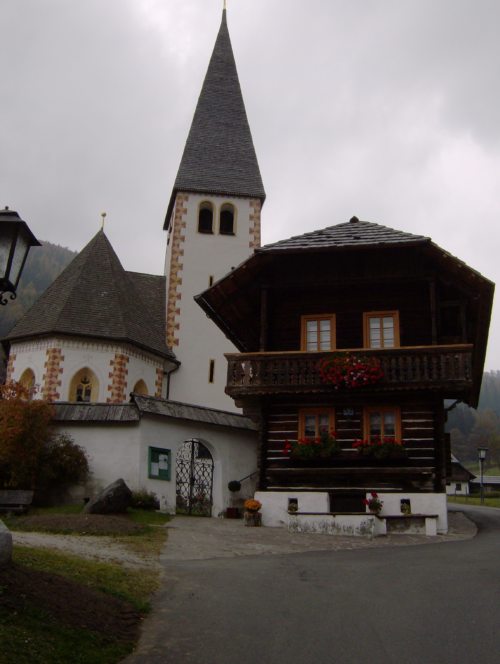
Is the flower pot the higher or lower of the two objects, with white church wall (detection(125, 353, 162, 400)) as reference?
lower

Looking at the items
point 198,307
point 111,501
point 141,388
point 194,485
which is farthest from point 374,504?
point 198,307

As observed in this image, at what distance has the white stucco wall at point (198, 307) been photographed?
36.2 meters

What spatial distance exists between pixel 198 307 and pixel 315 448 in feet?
59.6

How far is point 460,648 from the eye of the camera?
8.23 metres

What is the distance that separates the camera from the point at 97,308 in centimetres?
3334

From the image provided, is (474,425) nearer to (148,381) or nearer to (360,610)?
(148,381)

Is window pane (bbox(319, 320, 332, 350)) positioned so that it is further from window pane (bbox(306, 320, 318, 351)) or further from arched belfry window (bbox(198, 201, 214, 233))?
arched belfry window (bbox(198, 201, 214, 233))

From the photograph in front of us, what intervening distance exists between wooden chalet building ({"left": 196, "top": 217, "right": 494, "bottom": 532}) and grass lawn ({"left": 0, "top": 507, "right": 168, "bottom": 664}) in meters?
9.37

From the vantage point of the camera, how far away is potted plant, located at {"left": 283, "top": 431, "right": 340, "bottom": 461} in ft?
67.8

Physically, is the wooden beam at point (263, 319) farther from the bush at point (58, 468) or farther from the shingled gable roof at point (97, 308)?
the shingled gable roof at point (97, 308)

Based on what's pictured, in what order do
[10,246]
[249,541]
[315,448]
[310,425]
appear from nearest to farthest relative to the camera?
[10,246], [249,541], [315,448], [310,425]

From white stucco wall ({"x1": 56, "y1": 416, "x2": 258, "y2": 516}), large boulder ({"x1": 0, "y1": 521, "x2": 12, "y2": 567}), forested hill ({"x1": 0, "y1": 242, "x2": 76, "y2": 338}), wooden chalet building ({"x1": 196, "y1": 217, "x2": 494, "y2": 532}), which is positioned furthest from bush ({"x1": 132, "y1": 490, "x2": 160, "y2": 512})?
forested hill ({"x1": 0, "y1": 242, "x2": 76, "y2": 338})

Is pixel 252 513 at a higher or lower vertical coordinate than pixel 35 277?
lower

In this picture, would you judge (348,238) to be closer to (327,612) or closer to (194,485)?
(194,485)
